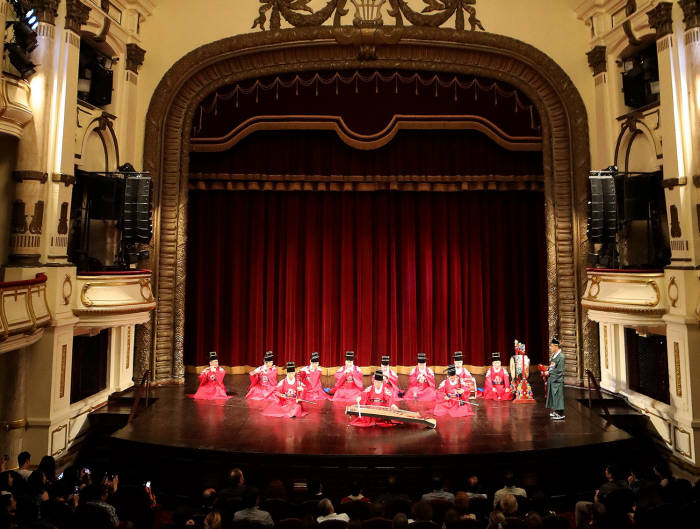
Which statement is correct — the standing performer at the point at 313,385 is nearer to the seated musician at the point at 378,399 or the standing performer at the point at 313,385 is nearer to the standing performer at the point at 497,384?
the seated musician at the point at 378,399

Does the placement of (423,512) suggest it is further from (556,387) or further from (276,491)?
(556,387)

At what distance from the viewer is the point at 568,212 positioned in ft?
32.1

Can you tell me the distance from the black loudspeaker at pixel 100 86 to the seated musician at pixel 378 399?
633 cm

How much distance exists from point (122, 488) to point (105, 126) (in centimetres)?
637

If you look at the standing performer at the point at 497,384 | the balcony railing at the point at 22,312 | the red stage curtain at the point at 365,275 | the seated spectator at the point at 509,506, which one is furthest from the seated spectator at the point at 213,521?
the red stage curtain at the point at 365,275

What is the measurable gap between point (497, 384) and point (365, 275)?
3986 millimetres

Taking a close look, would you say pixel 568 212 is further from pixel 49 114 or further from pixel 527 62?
pixel 49 114

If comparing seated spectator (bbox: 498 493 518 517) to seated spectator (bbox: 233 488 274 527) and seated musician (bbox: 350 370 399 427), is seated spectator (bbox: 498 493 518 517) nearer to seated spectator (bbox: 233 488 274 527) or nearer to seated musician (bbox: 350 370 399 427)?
seated spectator (bbox: 233 488 274 527)

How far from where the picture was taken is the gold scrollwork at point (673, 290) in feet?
23.0

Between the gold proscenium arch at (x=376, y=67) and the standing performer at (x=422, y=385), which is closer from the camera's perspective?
the standing performer at (x=422, y=385)

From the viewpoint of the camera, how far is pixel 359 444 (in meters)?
6.52

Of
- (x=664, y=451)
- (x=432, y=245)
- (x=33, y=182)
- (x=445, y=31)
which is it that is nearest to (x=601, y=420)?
(x=664, y=451)

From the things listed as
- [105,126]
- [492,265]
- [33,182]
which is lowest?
[492,265]

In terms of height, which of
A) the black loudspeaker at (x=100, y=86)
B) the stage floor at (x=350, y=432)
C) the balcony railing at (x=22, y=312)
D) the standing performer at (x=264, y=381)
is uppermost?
the black loudspeaker at (x=100, y=86)
